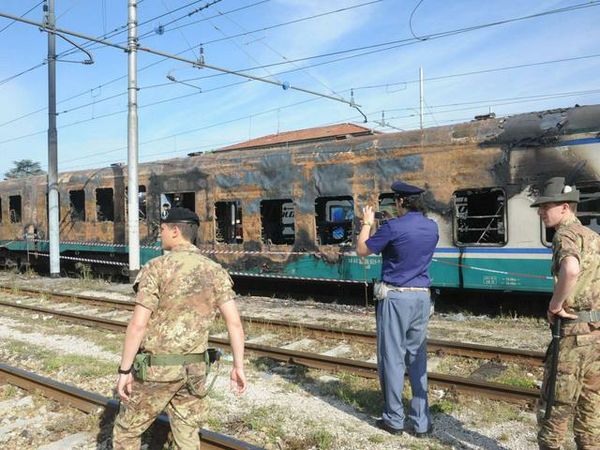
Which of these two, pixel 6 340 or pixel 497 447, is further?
pixel 6 340

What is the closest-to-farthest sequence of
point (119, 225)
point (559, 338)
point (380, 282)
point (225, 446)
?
point (559, 338) → point (225, 446) → point (380, 282) → point (119, 225)

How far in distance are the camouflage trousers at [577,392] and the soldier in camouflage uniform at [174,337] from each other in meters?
1.88

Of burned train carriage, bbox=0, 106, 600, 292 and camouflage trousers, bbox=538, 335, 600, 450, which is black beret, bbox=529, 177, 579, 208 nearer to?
camouflage trousers, bbox=538, 335, 600, 450

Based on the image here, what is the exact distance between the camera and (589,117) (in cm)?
865

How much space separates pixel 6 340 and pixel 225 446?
605 centimetres

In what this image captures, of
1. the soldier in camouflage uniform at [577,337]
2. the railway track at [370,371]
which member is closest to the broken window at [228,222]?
the railway track at [370,371]

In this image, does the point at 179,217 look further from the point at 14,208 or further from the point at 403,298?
the point at 14,208

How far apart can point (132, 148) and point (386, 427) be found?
10.7 metres

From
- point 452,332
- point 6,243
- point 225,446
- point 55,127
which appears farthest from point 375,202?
point 6,243

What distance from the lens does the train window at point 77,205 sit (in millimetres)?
16984

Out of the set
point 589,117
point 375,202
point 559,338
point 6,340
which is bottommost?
point 6,340

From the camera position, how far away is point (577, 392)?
338cm

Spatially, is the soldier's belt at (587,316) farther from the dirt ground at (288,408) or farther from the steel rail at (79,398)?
the steel rail at (79,398)

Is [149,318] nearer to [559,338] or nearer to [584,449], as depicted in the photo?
[559,338]
